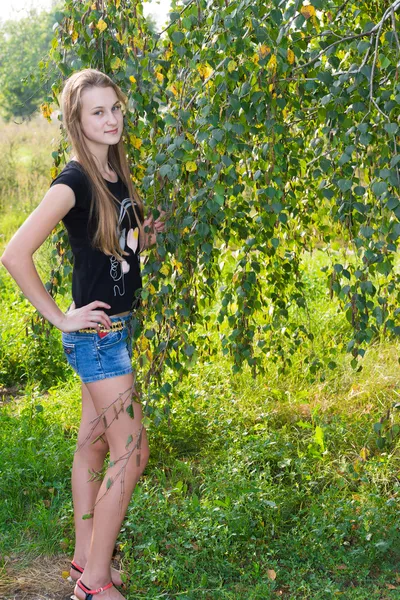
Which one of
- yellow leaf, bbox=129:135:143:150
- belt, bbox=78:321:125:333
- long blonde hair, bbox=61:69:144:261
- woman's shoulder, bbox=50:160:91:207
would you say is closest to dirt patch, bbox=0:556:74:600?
belt, bbox=78:321:125:333

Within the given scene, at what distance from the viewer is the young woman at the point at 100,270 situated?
6.82 ft

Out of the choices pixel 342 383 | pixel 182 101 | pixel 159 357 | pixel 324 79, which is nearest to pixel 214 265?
pixel 159 357

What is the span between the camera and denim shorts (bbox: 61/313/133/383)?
2162mm

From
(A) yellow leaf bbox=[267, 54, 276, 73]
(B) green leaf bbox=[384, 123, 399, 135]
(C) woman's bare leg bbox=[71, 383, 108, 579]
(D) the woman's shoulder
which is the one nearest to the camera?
(B) green leaf bbox=[384, 123, 399, 135]

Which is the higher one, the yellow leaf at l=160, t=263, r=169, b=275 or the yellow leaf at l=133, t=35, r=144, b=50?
the yellow leaf at l=133, t=35, r=144, b=50

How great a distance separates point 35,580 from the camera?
8.16 feet

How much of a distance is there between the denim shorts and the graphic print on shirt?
9 cm

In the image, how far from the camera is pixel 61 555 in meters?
2.62

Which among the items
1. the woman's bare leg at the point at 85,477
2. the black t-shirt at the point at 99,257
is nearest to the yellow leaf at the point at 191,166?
the black t-shirt at the point at 99,257

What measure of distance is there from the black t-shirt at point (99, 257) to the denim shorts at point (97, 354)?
8 cm

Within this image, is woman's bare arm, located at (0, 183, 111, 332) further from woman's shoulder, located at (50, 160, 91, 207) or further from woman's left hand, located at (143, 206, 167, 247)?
woman's left hand, located at (143, 206, 167, 247)

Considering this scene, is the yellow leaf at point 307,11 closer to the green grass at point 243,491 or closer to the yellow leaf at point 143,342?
the yellow leaf at point 143,342

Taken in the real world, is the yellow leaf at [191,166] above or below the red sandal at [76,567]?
above

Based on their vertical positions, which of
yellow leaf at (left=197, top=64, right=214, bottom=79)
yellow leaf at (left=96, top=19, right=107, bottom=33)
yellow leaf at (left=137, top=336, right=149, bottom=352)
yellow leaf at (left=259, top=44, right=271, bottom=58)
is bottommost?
yellow leaf at (left=137, top=336, right=149, bottom=352)
